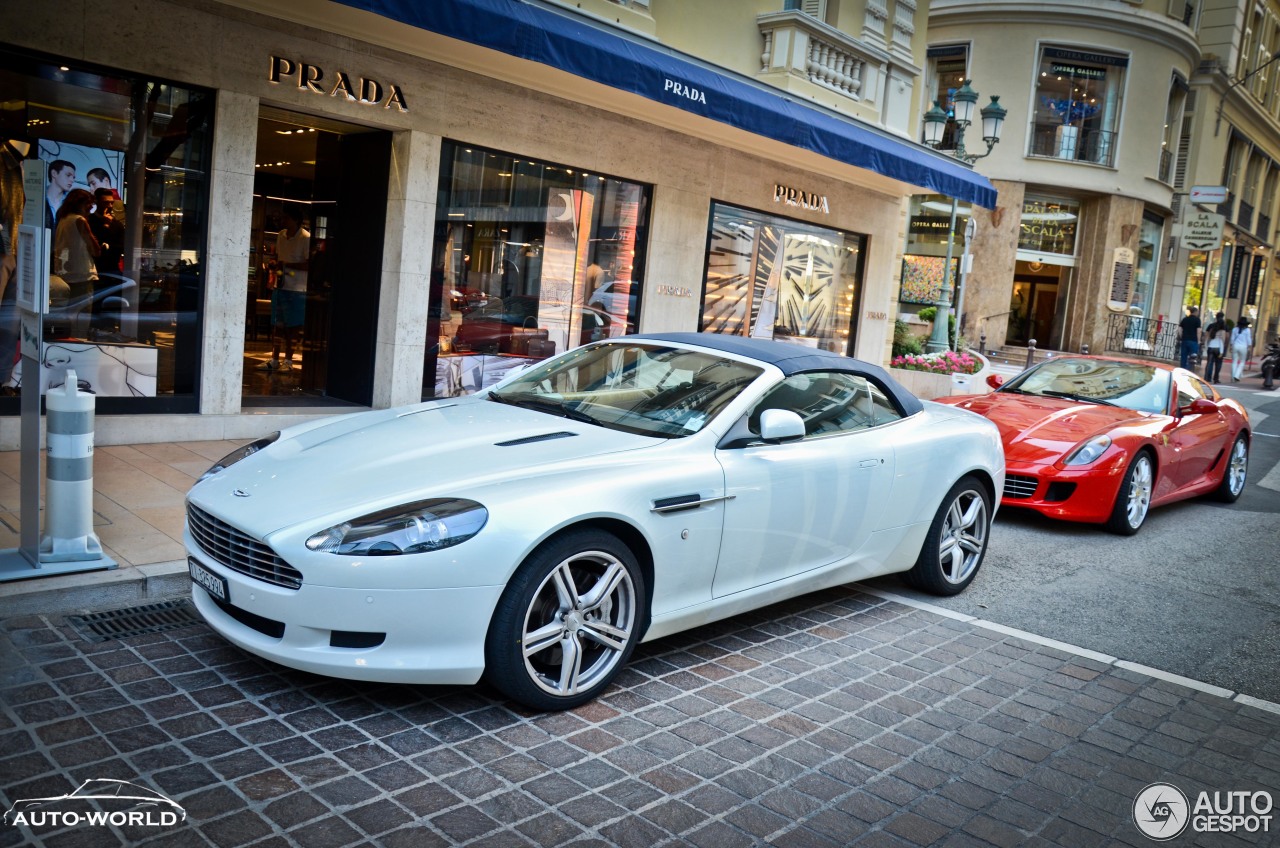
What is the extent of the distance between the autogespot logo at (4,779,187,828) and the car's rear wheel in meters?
A: 1.16

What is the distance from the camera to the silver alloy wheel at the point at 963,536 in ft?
19.4

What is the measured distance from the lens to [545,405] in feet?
16.4

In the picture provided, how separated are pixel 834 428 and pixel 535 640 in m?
2.19

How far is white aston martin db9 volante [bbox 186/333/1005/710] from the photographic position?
349cm

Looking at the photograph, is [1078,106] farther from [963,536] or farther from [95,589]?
[95,589]

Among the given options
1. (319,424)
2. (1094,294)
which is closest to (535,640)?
(319,424)

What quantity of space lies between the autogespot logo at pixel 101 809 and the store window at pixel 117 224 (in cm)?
541

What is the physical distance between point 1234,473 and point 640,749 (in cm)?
905

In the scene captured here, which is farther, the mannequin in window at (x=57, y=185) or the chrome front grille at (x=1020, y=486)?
the chrome front grille at (x=1020, y=486)

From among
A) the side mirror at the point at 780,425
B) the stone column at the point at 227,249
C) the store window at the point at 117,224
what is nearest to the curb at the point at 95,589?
the side mirror at the point at 780,425

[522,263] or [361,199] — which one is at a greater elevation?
[361,199]

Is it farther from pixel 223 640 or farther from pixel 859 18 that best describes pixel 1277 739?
pixel 859 18

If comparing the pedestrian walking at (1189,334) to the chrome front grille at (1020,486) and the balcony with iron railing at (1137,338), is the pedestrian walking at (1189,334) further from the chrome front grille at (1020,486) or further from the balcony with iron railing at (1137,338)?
the chrome front grille at (1020,486)

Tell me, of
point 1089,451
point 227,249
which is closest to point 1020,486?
point 1089,451
